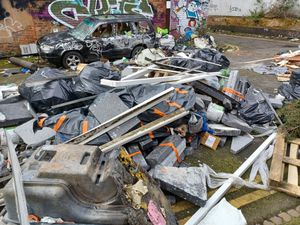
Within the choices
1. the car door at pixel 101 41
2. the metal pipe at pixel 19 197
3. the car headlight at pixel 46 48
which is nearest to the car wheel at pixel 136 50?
the car door at pixel 101 41

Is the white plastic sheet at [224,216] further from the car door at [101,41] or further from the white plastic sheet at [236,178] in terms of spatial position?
the car door at [101,41]

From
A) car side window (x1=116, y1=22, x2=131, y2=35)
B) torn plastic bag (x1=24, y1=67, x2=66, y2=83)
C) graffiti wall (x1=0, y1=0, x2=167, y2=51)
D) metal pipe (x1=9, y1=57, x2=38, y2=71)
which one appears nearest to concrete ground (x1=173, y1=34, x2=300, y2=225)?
torn plastic bag (x1=24, y1=67, x2=66, y2=83)

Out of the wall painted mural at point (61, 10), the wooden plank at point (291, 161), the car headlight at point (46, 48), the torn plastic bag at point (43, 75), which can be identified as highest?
the wall painted mural at point (61, 10)

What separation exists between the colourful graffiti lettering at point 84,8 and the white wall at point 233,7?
29.5ft

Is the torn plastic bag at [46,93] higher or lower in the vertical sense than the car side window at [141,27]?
lower

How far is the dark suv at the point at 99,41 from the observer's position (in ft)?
31.1

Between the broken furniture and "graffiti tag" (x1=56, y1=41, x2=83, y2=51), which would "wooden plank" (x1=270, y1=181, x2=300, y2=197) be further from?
"graffiti tag" (x1=56, y1=41, x2=83, y2=51)

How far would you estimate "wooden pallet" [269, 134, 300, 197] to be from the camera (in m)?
3.97

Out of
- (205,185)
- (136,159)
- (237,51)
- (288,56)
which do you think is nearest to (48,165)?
(136,159)

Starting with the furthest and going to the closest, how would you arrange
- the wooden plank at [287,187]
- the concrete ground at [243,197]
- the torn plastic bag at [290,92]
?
1. the torn plastic bag at [290,92]
2. the wooden plank at [287,187]
3. the concrete ground at [243,197]

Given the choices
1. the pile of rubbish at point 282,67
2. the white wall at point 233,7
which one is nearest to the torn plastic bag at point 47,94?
the pile of rubbish at point 282,67

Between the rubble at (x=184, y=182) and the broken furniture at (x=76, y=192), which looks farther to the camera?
the rubble at (x=184, y=182)

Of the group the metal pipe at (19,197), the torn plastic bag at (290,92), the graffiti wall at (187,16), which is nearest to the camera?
the metal pipe at (19,197)

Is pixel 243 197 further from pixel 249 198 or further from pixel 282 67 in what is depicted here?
pixel 282 67
